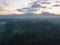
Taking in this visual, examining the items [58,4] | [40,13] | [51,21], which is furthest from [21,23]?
[58,4]

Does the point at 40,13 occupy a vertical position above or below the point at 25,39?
above

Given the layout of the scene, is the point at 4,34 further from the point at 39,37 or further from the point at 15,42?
the point at 39,37

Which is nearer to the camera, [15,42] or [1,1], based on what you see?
[15,42]

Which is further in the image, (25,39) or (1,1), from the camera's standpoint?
(1,1)

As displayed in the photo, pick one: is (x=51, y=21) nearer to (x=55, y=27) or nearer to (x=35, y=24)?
(x=55, y=27)

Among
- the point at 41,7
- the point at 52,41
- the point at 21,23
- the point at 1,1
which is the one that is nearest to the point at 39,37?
the point at 52,41

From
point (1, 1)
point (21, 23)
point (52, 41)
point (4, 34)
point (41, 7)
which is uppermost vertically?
point (1, 1)
